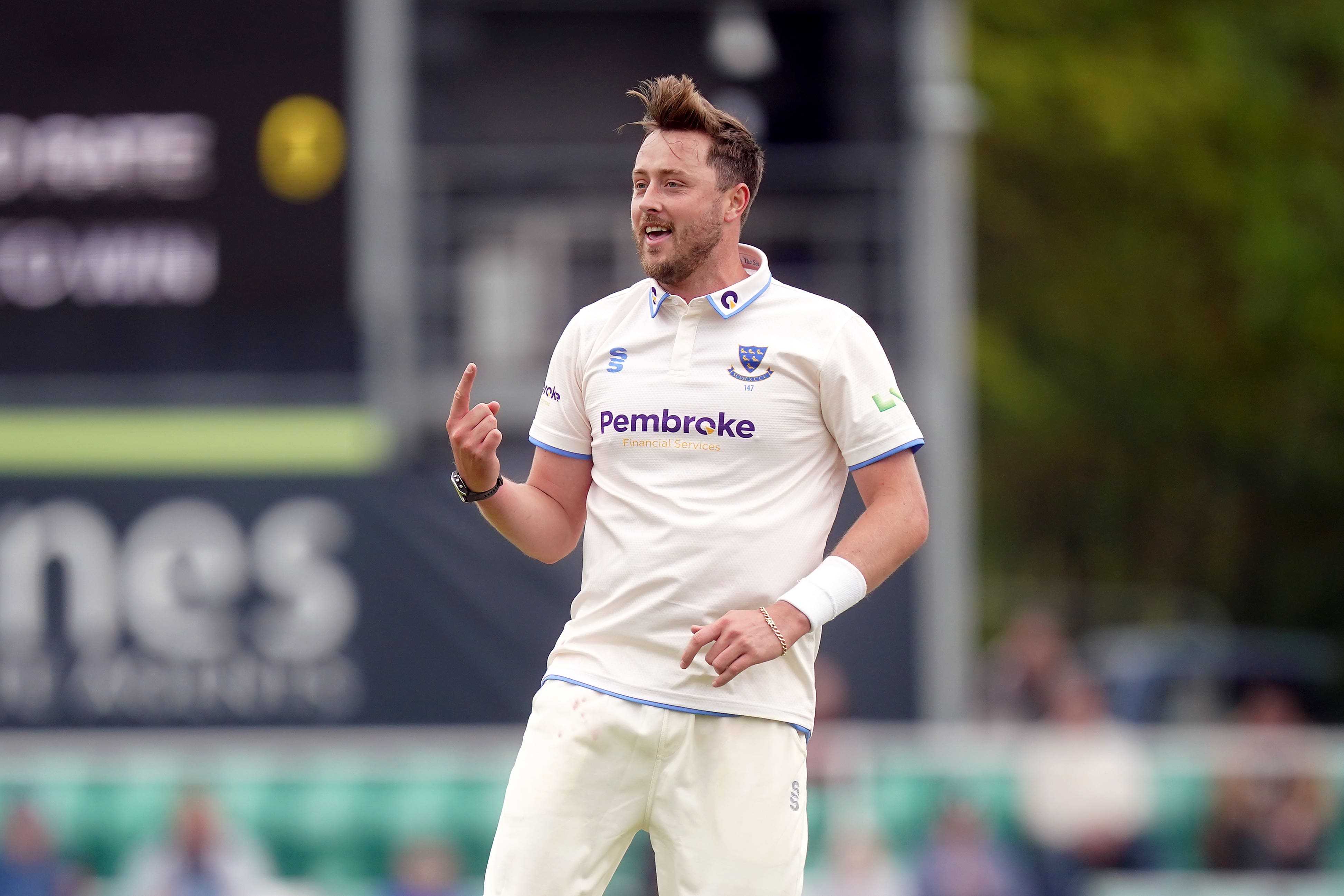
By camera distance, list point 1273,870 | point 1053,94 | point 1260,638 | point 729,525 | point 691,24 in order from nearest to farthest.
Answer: point 729,525 → point 1273,870 → point 691,24 → point 1053,94 → point 1260,638

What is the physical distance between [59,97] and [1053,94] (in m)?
9.83

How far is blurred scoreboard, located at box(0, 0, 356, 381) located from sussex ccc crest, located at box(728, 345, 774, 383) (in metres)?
5.89

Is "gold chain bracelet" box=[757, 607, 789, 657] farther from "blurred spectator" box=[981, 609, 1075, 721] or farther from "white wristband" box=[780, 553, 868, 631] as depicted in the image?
"blurred spectator" box=[981, 609, 1075, 721]

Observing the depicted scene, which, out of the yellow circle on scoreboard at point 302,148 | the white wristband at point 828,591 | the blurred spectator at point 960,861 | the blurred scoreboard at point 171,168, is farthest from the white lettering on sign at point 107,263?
the white wristband at point 828,591

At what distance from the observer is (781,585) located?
3693 mm

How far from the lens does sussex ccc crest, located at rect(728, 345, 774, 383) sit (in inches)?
146

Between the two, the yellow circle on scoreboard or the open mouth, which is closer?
the open mouth

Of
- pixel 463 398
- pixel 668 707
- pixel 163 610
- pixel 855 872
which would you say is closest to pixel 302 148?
pixel 163 610

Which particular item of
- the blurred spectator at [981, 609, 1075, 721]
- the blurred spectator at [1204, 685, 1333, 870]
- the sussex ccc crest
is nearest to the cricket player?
the sussex ccc crest

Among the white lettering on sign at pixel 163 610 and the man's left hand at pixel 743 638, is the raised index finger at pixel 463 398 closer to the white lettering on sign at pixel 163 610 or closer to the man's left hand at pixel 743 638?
the man's left hand at pixel 743 638

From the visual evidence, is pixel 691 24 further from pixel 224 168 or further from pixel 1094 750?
pixel 1094 750

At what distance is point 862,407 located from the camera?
12.1 feet

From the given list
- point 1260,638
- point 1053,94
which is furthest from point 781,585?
point 1260,638

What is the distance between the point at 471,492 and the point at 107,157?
20.6ft
